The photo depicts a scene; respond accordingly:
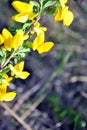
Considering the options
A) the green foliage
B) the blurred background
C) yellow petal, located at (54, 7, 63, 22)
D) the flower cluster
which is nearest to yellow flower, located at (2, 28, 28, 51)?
the flower cluster

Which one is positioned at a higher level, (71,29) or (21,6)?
(21,6)

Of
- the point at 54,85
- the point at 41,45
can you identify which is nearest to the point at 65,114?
the point at 54,85

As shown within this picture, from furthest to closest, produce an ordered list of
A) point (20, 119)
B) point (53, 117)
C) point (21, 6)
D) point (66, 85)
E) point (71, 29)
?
1. point (71, 29)
2. point (66, 85)
3. point (53, 117)
4. point (20, 119)
5. point (21, 6)

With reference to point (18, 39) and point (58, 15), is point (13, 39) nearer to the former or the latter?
point (18, 39)

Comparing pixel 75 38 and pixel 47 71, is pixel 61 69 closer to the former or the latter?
pixel 47 71

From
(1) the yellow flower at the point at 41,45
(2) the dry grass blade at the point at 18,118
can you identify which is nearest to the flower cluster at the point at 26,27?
(1) the yellow flower at the point at 41,45

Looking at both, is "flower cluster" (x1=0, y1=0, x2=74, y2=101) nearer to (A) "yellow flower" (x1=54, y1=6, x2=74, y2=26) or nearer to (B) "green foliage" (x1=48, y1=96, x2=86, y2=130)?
(A) "yellow flower" (x1=54, y1=6, x2=74, y2=26)

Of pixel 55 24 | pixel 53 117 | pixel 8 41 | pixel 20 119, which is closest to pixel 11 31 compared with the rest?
pixel 8 41

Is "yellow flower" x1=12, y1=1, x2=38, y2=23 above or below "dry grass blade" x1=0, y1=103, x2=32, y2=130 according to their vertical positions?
above
